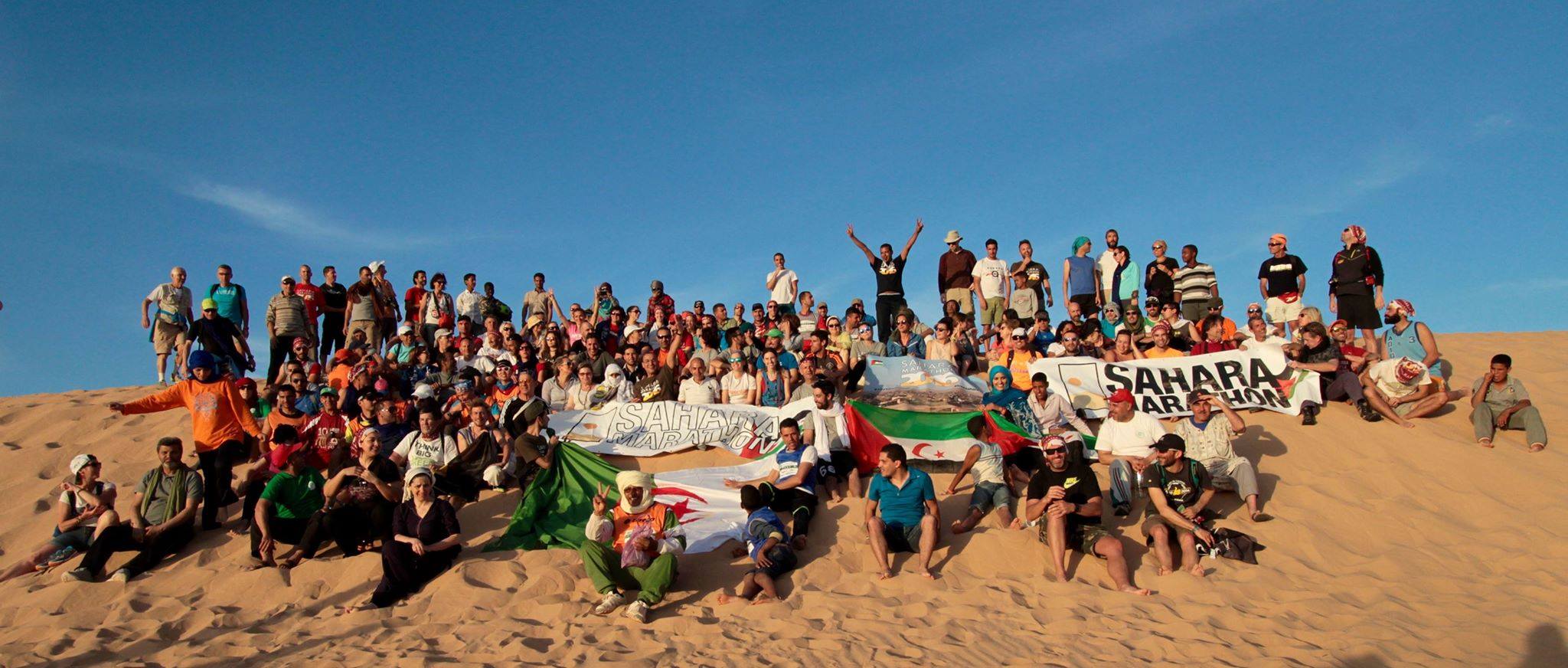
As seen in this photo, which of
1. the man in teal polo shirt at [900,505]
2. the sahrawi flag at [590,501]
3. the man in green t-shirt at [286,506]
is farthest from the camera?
the sahrawi flag at [590,501]

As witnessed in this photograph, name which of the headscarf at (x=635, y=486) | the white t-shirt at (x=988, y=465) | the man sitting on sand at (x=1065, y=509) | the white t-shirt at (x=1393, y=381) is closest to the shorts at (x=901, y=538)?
the man sitting on sand at (x=1065, y=509)

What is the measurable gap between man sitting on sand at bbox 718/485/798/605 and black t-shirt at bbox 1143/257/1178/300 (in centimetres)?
802

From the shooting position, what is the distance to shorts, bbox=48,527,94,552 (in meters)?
7.83

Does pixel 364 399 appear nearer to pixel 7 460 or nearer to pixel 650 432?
pixel 650 432

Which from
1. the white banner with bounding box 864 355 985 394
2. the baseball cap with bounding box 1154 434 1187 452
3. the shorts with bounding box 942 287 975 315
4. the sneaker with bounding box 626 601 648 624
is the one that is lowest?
the sneaker with bounding box 626 601 648 624

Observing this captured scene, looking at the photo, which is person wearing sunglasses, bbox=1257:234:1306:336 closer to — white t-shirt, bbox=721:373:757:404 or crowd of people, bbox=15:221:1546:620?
crowd of people, bbox=15:221:1546:620

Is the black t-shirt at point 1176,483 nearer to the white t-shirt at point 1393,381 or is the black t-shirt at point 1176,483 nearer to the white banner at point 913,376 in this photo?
the white banner at point 913,376

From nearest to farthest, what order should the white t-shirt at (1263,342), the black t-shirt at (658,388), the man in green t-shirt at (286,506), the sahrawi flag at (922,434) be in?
the man in green t-shirt at (286,506), the sahrawi flag at (922,434), the white t-shirt at (1263,342), the black t-shirt at (658,388)

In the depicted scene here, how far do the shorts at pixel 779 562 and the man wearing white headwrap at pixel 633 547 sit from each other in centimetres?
67

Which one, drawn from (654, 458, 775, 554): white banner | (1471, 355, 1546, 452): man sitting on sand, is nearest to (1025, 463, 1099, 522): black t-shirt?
(654, 458, 775, 554): white banner

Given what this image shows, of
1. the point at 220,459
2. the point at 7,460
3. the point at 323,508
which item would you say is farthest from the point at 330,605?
the point at 7,460

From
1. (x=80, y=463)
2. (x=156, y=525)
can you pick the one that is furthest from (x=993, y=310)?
(x=80, y=463)

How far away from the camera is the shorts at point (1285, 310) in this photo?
1255 centimetres

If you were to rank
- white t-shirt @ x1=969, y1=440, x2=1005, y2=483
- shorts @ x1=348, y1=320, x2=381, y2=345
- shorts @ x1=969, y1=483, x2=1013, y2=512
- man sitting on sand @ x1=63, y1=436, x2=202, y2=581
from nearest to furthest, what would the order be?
1. man sitting on sand @ x1=63, y1=436, x2=202, y2=581
2. shorts @ x1=969, y1=483, x2=1013, y2=512
3. white t-shirt @ x1=969, y1=440, x2=1005, y2=483
4. shorts @ x1=348, y1=320, x2=381, y2=345
